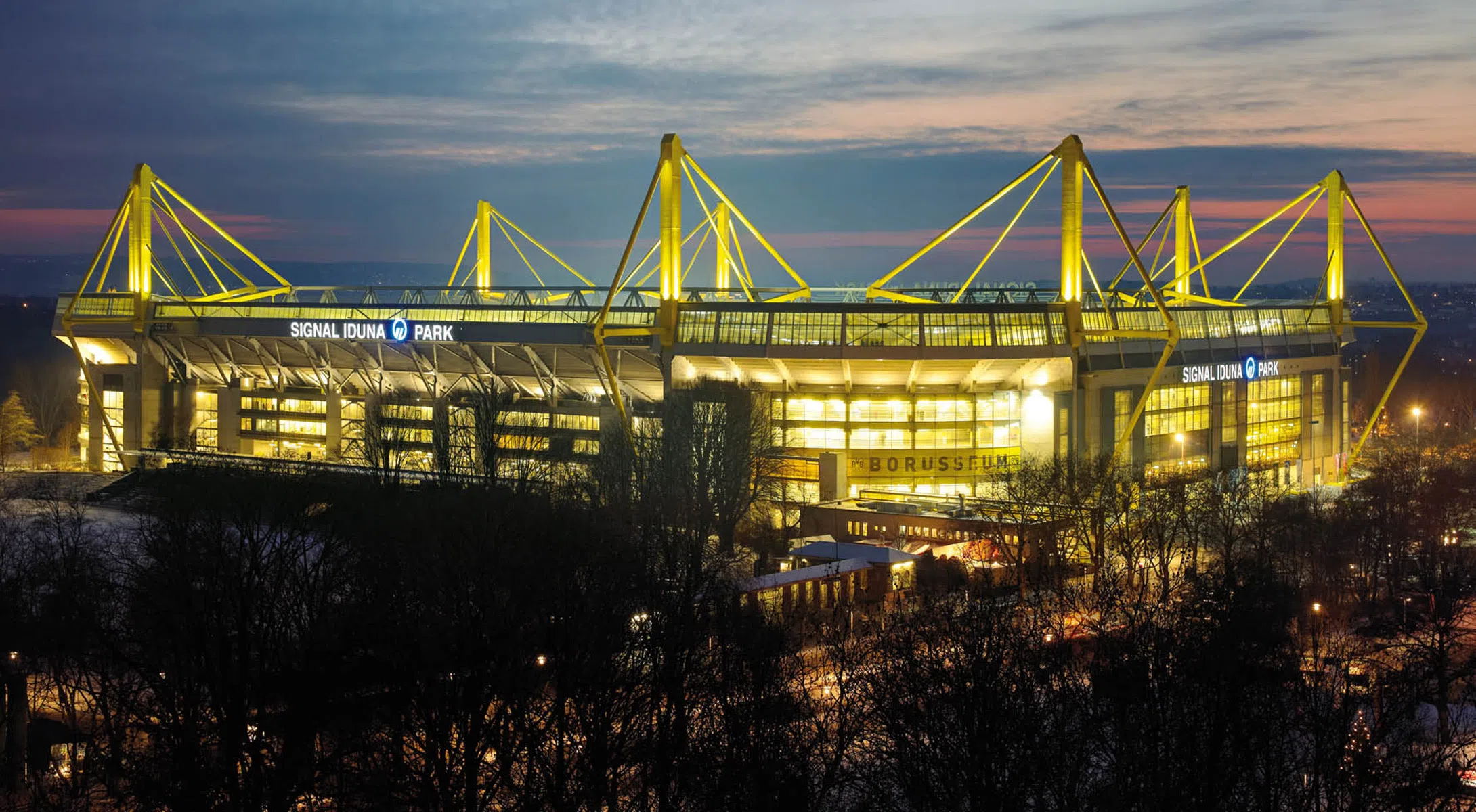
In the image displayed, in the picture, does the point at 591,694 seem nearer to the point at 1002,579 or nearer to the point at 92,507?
the point at 1002,579

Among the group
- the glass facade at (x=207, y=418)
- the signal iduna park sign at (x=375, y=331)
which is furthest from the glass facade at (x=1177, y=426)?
the glass facade at (x=207, y=418)

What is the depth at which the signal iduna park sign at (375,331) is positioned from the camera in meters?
63.0

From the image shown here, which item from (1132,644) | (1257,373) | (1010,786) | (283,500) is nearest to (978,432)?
Answer: (1257,373)

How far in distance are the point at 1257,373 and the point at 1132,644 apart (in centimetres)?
4730

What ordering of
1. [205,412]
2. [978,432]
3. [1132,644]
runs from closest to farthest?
[1132,644]
[978,432]
[205,412]

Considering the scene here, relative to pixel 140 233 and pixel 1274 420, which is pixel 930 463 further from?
pixel 140 233

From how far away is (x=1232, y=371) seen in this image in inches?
2596

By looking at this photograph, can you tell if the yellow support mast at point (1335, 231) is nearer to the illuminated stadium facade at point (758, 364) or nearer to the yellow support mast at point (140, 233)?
the illuminated stadium facade at point (758, 364)

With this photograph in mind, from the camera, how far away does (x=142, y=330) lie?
236 ft

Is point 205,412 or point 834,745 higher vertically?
point 205,412

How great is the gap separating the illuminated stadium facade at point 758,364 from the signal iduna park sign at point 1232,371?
0.18 m

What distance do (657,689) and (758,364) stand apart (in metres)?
34.7

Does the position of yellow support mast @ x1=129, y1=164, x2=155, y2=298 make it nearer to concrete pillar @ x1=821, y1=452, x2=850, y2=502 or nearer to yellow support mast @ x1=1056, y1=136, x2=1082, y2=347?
concrete pillar @ x1=821, y1=452, x2=850, y2=502

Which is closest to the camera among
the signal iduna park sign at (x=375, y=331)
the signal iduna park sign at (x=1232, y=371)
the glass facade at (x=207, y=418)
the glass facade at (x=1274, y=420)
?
the signal iduna park sign at (x=375, y=331)
